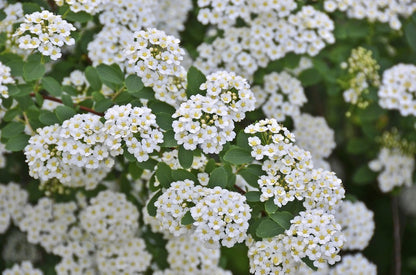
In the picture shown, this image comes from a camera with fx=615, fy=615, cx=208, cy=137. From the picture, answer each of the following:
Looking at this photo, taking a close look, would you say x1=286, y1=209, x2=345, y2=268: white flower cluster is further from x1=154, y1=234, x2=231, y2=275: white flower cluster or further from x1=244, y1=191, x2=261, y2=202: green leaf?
x1=154, y1=234, x2=231, y2=275: white flower cluster

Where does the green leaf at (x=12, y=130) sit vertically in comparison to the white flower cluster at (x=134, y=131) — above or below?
below

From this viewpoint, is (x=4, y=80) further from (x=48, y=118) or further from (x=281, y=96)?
(x=281, y=96)

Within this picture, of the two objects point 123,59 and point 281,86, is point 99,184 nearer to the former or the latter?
point 123,59

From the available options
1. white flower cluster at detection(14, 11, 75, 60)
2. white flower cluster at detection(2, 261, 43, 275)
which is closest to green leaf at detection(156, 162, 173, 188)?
white flower cluster at detection(14, 11, 75, 60)

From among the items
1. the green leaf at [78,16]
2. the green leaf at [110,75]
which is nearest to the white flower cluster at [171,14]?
the green leaf at [78,16]

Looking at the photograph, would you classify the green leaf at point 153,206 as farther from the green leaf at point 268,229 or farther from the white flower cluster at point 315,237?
the white flower cluster at point 315,237

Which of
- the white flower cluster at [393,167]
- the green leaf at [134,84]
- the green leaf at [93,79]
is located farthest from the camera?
the white flower cluster at [393,167]

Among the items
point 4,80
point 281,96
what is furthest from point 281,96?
point 4,80
